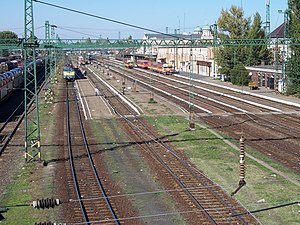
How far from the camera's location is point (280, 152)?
26.8 metres

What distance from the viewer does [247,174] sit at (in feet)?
71.4

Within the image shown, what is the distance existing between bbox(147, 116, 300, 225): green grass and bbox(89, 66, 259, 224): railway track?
20.4 inches

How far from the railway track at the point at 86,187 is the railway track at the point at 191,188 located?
2792 millimetres

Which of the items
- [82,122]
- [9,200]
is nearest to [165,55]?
[82,122]

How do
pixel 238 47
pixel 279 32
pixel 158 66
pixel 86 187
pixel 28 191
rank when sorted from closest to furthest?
pixel 28 191 → pixel 86 187 → pixel 238 47 → pixel 279 32 → pixel 158 66

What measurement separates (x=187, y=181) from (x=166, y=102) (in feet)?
106

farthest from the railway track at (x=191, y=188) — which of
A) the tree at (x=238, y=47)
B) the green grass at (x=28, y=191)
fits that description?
the tree at (x=238, y=47)

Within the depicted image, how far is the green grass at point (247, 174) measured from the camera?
1686cm

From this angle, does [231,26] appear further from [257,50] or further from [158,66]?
[158,66]

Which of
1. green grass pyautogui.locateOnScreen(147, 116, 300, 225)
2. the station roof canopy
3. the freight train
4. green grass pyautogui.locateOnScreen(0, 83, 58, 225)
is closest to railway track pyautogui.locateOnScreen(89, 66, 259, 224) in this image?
green grass pyautogui.locateOnScreen(147, 116, 300, 225)

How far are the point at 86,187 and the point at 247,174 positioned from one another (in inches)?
284

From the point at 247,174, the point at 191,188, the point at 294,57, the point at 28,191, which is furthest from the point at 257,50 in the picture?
the point at 28,191

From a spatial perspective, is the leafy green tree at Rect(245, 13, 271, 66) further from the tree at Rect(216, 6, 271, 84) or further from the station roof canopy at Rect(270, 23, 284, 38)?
the station roof canopy at Rect(270, 23, 284, 38)

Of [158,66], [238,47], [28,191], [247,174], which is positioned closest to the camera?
[28,191]
